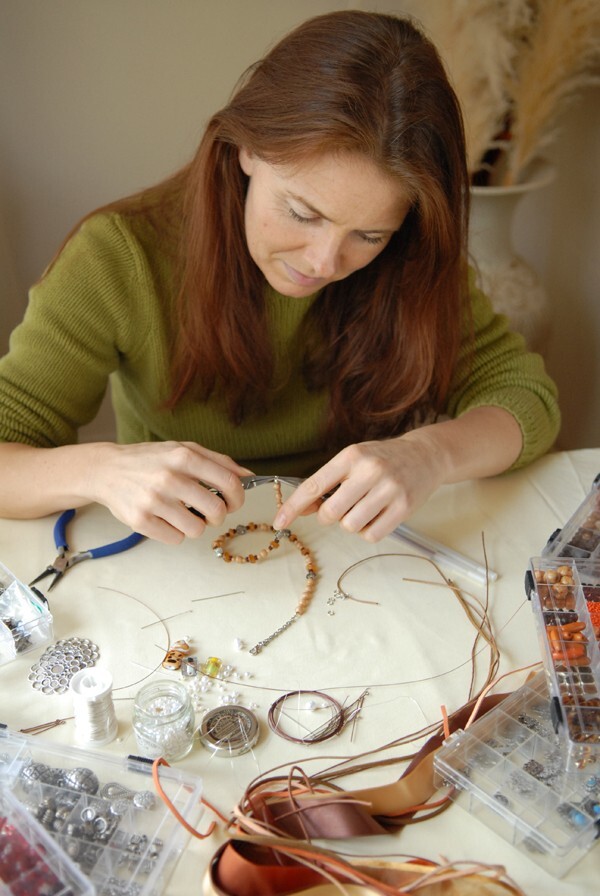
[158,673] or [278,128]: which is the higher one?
[278,128]

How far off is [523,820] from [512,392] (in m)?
0.81

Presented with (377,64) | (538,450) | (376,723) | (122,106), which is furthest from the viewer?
(122,106)

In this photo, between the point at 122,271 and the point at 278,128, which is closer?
the point at 278,128

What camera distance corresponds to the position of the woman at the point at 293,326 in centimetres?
99

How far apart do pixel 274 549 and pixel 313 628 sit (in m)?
0.17

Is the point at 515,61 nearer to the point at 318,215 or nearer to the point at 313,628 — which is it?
the point at 318,215

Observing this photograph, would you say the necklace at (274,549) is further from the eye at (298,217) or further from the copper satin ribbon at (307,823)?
the eye at (298,217)

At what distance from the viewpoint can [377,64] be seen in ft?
3.21

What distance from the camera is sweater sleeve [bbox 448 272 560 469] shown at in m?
1.37

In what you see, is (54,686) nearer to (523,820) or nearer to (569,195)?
(523,820)

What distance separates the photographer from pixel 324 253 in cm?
108

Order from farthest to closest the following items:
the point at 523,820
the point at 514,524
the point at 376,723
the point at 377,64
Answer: the point at 514,524 < the point at 377,64 < the point at 376,723 < the point at 523,820

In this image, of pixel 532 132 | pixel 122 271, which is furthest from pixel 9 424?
pixel 532 132

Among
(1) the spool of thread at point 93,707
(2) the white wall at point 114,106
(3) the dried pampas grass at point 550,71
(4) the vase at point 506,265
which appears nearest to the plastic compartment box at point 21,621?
(1) the spool of thread at point 93,707
